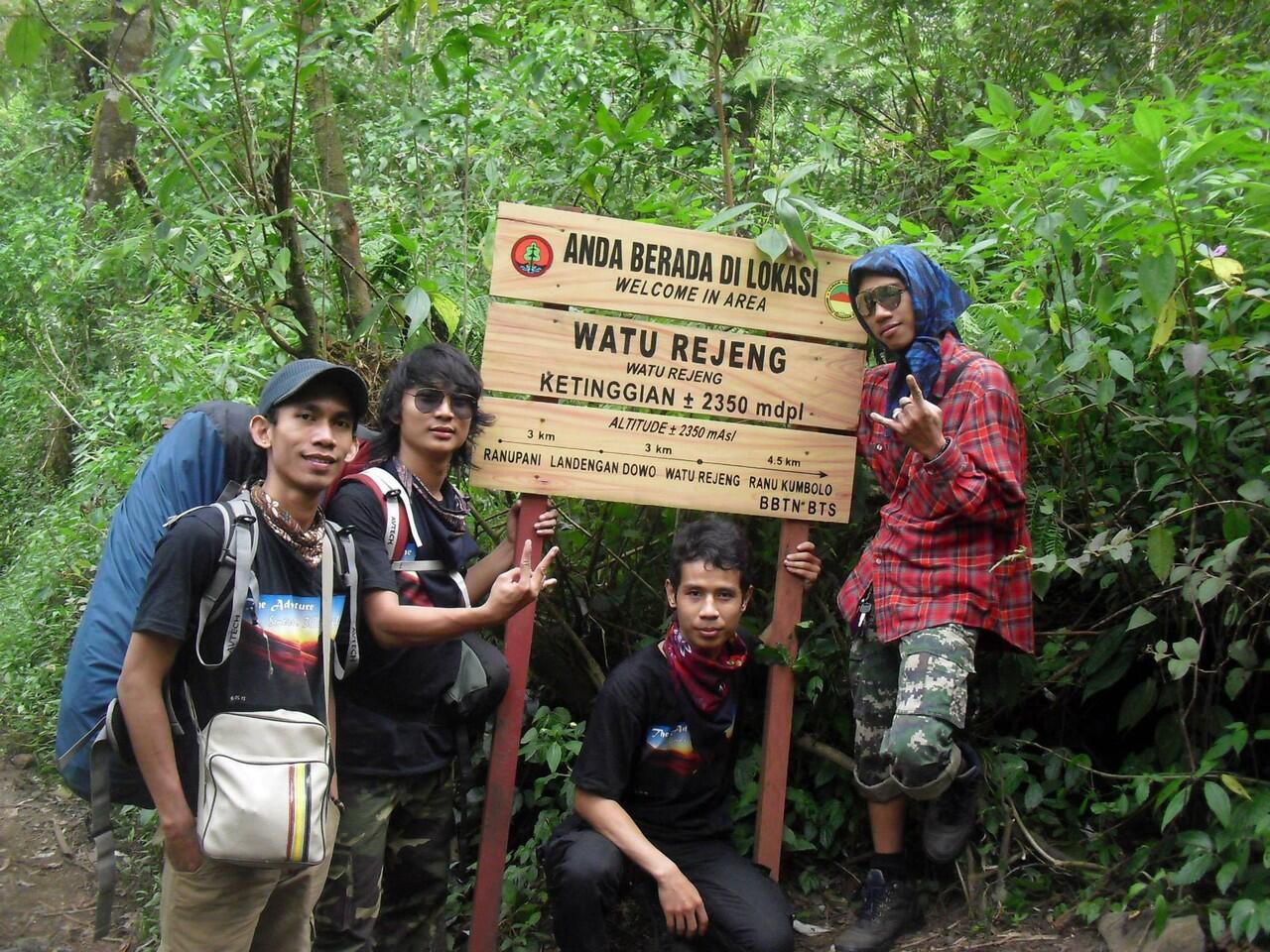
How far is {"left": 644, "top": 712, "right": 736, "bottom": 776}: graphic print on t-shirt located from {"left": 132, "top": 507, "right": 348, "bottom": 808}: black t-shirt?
1.18m

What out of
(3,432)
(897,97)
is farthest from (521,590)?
(3,432)

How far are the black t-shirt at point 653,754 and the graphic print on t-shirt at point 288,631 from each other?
1.05 metres

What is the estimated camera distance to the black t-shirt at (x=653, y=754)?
143 inches

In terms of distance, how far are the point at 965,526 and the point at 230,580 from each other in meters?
2.09

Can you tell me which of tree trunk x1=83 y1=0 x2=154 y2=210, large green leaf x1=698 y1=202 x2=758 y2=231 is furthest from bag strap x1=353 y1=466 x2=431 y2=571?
tree trunk x1=83 y1=0 x2=154 y2=210

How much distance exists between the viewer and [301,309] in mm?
4570

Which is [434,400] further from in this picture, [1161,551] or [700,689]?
[1161,551]

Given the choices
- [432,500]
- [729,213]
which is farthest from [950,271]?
[432,500]

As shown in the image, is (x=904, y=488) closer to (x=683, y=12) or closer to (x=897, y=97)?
(x=683, y=12)

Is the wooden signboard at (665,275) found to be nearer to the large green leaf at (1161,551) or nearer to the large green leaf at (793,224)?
the large green leaf at (793,224)

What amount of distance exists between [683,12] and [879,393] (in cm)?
266

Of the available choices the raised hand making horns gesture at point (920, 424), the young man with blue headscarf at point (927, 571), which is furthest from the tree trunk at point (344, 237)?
the raised hand making horns gesture at point (920, 424)

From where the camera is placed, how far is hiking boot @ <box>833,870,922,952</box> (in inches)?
145

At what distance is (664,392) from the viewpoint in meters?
3.90
